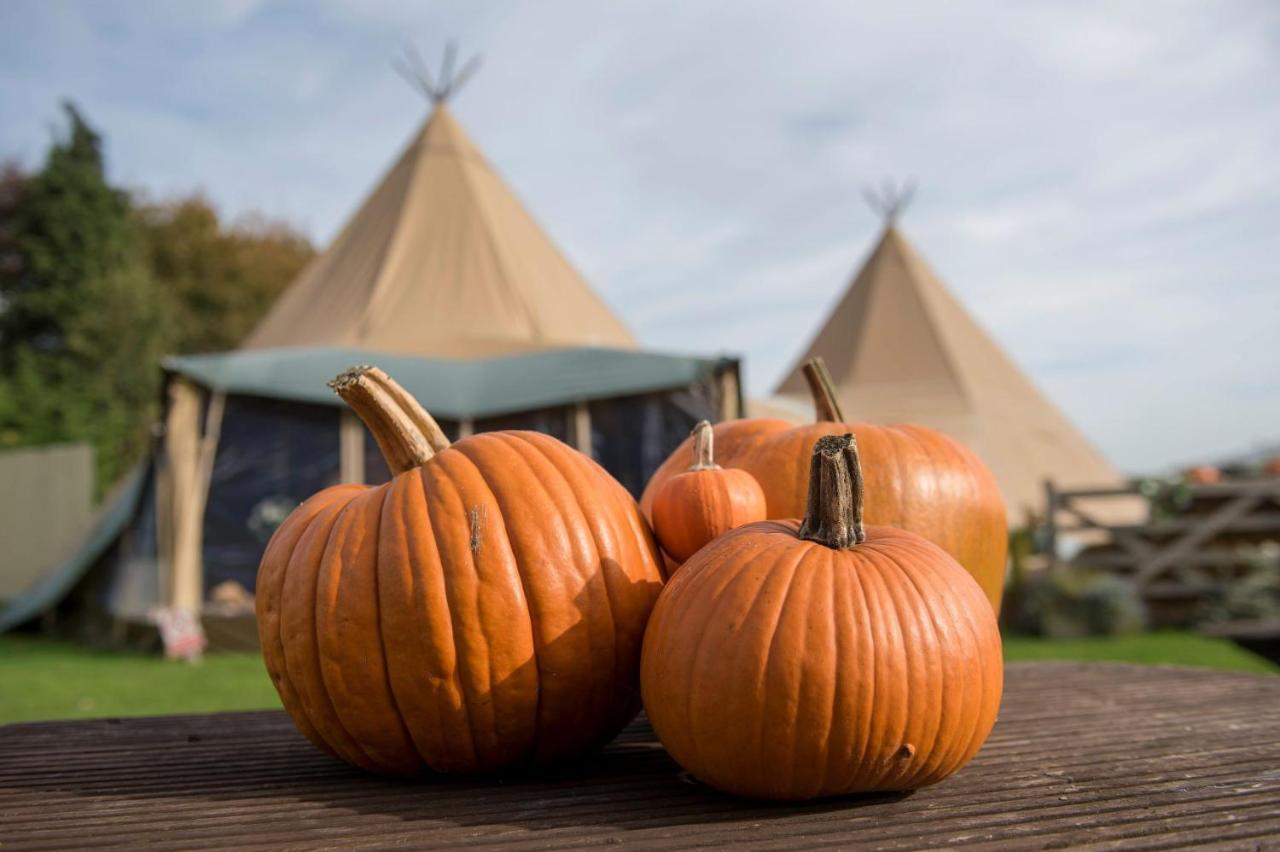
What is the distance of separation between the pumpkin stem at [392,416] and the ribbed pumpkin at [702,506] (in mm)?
485

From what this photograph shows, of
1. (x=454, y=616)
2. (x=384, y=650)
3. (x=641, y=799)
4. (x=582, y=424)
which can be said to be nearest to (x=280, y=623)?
(x=384, y=650)

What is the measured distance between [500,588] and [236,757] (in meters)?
0.79

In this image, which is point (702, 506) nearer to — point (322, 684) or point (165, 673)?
point (322, 684)

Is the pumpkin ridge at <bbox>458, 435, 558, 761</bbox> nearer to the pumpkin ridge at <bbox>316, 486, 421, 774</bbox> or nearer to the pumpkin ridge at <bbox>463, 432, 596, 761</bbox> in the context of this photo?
the pumpkin ridge at <bbox>463, 432, 596, 761</bbox>

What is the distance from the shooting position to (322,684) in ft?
6.07

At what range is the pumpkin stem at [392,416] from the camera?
192cm

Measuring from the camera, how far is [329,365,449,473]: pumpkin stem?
1.92m

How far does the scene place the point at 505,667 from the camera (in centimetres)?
179

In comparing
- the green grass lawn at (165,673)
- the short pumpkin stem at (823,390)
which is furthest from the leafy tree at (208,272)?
the short pumpkin stem at (823,390)

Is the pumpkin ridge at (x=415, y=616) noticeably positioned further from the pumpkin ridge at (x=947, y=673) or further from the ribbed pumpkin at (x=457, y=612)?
the pumpkin ridge at (x=947, y=673)

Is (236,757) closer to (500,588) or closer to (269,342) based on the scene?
(500,588)

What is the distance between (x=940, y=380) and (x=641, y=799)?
14.0 meters

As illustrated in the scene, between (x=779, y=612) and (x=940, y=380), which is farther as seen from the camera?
(x=940, y=380)

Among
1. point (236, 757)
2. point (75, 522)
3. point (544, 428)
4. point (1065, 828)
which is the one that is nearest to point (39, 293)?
point (75, 522)
